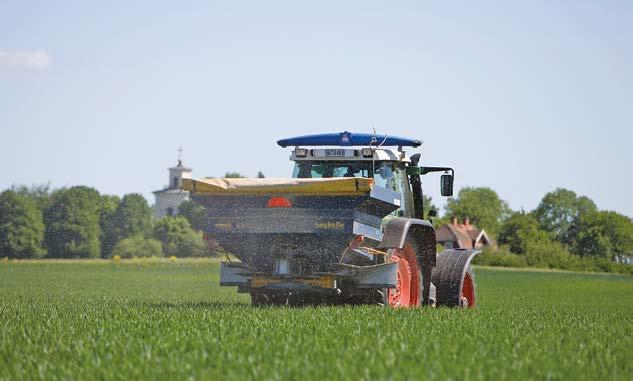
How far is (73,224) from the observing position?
122 metres

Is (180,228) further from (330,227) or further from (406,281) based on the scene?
(330,227)

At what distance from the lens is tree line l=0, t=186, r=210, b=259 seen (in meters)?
105

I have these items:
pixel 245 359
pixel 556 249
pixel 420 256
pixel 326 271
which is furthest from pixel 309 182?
pixel 556 249

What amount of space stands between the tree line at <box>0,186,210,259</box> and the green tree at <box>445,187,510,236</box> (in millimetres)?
41142

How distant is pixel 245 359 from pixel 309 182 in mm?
5434

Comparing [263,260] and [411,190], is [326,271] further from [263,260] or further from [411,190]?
[411,190]

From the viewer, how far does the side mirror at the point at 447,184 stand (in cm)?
1678

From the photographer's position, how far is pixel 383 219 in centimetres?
1546

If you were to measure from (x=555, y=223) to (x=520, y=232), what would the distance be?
2352 centimetres

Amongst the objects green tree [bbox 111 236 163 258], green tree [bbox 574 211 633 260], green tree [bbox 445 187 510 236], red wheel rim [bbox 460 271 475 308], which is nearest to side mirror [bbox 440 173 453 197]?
red wheel rim [bbox 460 271 475 308]

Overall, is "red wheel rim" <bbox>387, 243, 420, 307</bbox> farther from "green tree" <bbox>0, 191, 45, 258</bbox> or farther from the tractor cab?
"green tree" <bbox>0, 191, 45, 258</bbox>

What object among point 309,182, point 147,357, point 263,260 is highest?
point 309,182

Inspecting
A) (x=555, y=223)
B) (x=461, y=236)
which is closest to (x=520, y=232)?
(x=461, y=236)

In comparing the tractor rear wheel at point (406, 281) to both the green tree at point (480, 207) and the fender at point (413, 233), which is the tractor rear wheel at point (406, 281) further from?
the green tree at point (480, 207)
